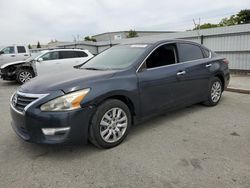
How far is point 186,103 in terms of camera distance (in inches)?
181

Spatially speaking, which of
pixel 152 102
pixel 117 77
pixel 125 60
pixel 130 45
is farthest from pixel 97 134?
pixel 130 45

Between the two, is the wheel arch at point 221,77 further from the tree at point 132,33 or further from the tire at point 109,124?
the tree at point 132,33

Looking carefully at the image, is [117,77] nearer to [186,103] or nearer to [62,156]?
[62,156]

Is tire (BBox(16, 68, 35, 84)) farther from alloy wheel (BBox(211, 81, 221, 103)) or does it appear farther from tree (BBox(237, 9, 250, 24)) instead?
tree (BBox(237, 9, 250, 24))

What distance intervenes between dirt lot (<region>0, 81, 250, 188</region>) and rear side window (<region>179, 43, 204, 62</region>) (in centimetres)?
132

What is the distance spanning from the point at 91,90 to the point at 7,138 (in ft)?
6.17

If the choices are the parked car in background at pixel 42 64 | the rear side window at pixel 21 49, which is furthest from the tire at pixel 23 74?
the rear side window at pixel 21 49

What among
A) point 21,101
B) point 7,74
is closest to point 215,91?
point 21,101

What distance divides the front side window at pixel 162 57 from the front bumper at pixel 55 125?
1.44m

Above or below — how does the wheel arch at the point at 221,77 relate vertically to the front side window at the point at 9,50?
below

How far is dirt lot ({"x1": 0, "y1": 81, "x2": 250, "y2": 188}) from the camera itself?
2.62 m

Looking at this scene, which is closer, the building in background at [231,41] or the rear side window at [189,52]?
the rear side window at [189,52]

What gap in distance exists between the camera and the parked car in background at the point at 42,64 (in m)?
9.79

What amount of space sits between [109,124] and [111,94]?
439mm
